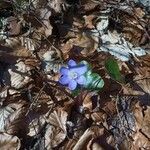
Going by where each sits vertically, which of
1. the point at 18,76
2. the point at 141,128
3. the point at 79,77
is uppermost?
the point at 79,77

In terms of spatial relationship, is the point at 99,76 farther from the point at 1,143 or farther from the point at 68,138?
the point at 1,143

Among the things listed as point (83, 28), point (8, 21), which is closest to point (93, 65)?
point (83, 28)

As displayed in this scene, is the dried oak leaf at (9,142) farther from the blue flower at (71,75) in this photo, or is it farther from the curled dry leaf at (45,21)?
the curled dry leaf at (45,21)

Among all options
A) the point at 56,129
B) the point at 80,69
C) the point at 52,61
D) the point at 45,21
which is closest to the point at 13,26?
the point at 45,21

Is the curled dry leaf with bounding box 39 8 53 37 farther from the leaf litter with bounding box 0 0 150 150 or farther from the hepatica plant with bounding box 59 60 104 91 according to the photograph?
the hepatica plant with bounding box 59 60 104 91

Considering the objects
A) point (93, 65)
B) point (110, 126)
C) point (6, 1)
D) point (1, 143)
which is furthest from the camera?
point (6, 1)

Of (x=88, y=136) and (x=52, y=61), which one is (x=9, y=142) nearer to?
(x=88, y=136)

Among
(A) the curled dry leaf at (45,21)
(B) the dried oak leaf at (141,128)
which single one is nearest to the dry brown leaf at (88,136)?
(B) the dried oak leaf at (141,128)
